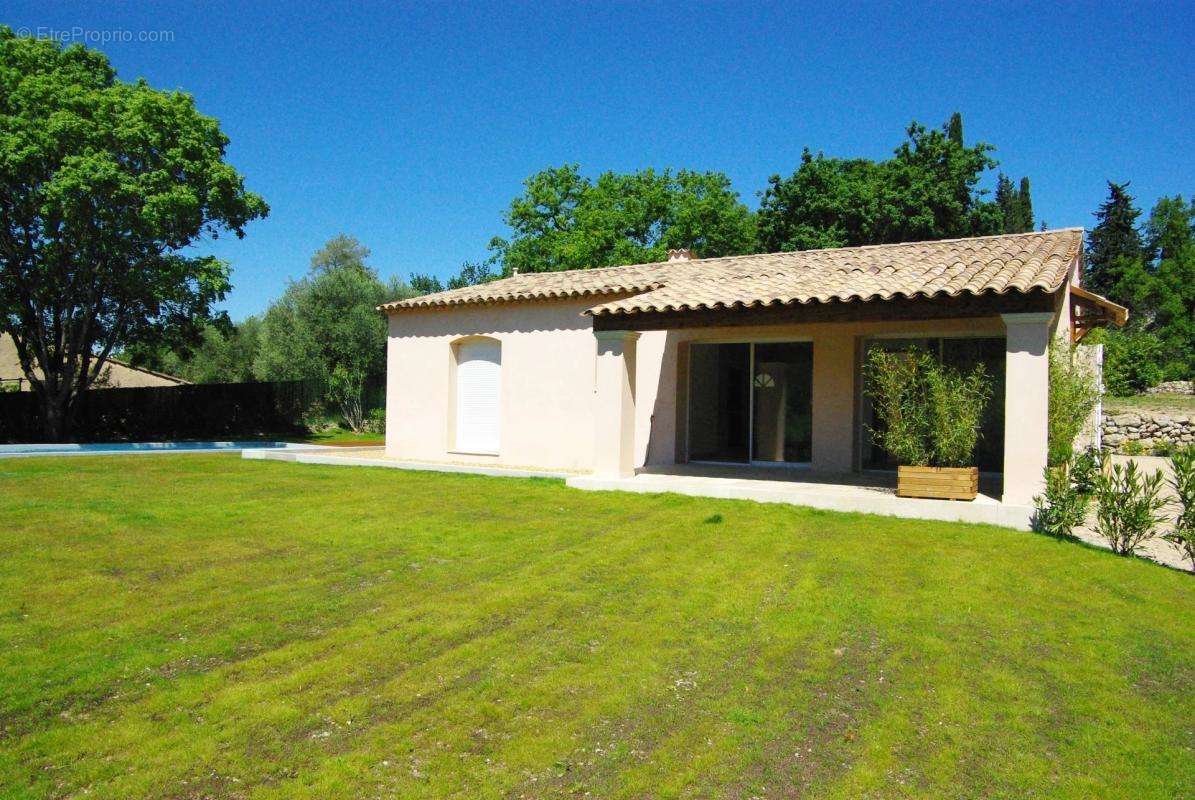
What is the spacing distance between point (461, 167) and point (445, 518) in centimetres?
2143

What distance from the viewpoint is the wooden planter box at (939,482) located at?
988 centimetres

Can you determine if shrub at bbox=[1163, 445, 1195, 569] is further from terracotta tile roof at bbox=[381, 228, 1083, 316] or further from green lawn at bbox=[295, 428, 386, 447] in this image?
green lawn at bbox=[295, 428, 386, 447]

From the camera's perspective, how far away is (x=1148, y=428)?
2345 centimetres

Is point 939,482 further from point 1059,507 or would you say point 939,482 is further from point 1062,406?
point 1062,406

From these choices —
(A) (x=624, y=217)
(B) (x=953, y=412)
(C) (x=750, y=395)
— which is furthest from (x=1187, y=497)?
(A) (x=624, y=217)

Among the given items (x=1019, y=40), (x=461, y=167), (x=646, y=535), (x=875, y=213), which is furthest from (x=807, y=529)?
(x=875, y=213)

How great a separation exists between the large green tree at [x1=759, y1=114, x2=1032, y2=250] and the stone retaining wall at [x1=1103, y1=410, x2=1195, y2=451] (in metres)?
10.5

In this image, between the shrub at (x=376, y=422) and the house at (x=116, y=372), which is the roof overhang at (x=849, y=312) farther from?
the house at (x=116, y=372)

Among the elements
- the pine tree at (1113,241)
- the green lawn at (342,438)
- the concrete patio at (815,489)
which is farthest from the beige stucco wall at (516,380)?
the pine tree at (1113,241)

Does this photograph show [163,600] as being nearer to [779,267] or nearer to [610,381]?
[610,381]

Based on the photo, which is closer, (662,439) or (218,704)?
(218,704)

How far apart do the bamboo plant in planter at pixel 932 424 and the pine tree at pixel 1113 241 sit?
4558cm

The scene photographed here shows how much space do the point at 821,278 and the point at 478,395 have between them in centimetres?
759

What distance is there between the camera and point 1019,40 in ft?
58.3
